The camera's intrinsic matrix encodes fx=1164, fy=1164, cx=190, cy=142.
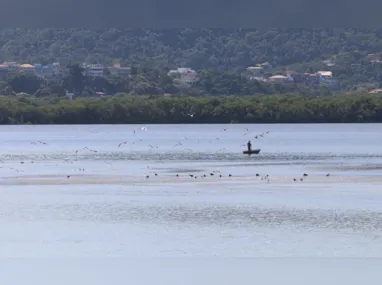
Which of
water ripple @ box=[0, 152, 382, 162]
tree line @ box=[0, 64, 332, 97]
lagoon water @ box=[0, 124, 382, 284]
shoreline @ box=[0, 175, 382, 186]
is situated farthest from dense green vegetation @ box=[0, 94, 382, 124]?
shoreline @ box=[0, 175, 382, 186]

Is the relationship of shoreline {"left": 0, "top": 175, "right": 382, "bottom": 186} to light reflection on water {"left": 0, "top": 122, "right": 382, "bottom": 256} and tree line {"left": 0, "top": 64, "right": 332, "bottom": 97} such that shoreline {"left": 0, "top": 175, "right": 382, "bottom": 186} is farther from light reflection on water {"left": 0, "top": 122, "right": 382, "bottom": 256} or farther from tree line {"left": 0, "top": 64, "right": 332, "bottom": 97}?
tree line {"left": 0, "top": 64, "right": 332, "bottom": 97}

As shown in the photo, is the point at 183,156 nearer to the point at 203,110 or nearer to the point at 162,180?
the point at 162,180

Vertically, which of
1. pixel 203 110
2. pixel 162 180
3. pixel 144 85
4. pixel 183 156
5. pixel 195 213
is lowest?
pixel 195 213

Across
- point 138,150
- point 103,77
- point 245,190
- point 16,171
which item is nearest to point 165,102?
point 138,150

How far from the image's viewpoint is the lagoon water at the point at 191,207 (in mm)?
25719

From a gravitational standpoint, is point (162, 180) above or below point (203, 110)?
below

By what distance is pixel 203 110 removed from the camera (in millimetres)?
131625

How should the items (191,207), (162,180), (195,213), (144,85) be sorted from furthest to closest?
(144,85) < (162,180) < (191,207) < (195,213)

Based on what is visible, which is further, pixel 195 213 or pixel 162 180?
pixel 162 180

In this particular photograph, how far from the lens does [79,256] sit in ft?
80.3

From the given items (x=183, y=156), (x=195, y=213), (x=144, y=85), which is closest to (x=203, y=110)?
(x=144, y=85)

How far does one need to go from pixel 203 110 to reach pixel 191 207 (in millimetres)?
97107

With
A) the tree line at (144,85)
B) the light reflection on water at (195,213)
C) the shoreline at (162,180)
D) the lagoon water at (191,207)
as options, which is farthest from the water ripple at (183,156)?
the tree line at (144,85)

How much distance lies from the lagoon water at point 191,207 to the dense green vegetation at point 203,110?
209ft
